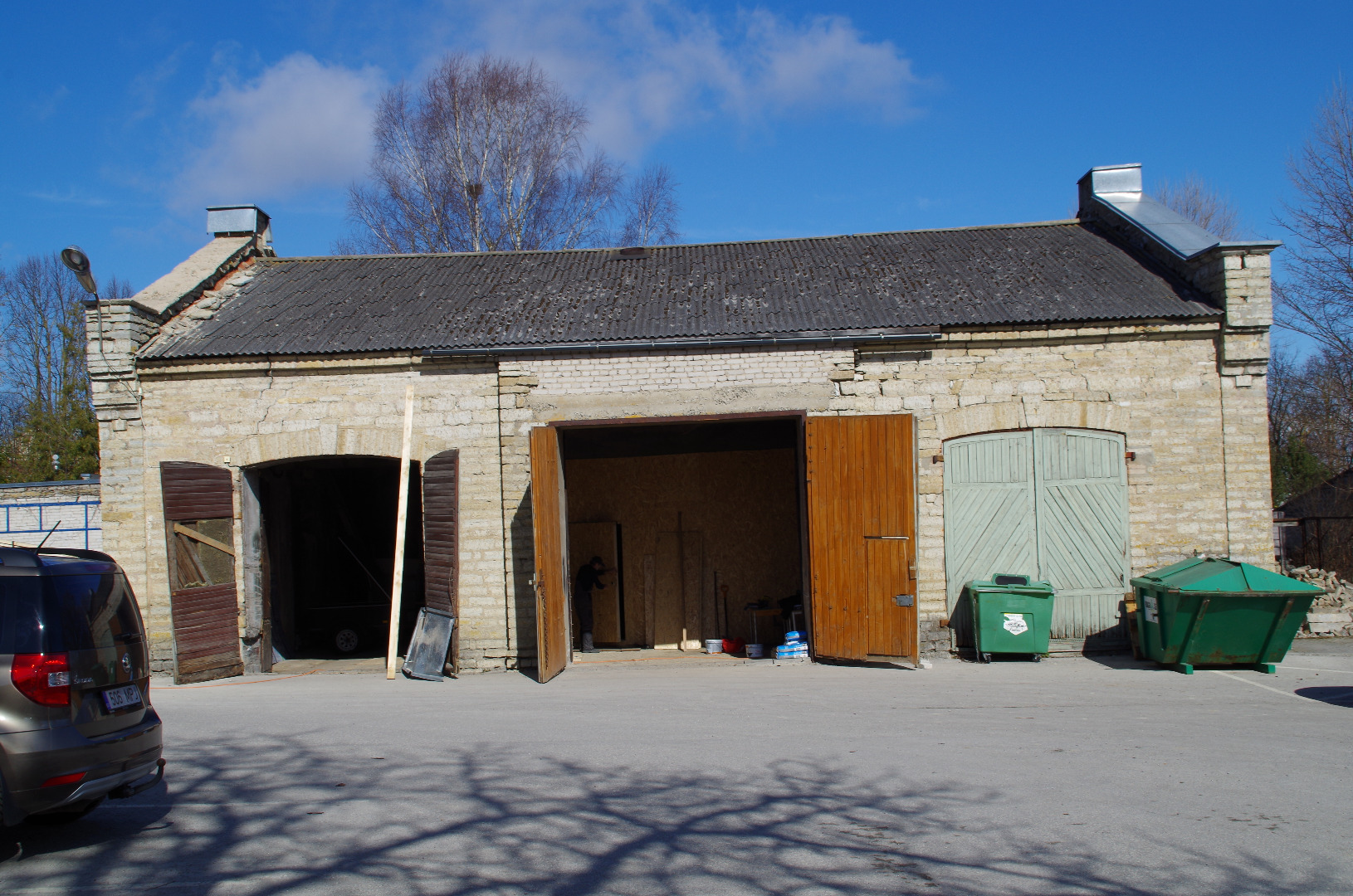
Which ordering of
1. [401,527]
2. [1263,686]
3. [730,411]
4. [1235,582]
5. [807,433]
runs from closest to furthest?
[1263,686]
[1235,582]
[807,433]
[401,527]
[730,411]

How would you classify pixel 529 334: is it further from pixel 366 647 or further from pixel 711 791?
pixel 711 791

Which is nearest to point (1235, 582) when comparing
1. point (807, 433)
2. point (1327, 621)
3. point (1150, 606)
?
point (1150, 606)

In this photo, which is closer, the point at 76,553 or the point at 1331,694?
the point at 76,553

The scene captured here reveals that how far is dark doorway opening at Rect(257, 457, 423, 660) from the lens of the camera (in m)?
13.5

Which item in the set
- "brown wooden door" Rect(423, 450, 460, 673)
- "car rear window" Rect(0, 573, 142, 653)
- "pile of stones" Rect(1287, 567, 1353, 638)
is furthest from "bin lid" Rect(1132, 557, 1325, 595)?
"car rear window" Rect(0, 573, 142, 653)

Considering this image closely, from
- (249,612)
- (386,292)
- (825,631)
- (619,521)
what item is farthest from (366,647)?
(825,631)

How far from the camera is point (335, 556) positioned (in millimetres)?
15867

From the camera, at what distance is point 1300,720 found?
309 inches

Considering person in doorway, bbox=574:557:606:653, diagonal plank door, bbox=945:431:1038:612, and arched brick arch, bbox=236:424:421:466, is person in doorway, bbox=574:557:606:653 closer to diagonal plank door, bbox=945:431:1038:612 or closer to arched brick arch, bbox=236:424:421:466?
arched brick arch, bbox=236:424:421:466

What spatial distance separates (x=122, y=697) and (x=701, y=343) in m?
7.76

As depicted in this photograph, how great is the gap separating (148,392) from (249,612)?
3.09 metres

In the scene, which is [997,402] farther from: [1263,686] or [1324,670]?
[1324,670]

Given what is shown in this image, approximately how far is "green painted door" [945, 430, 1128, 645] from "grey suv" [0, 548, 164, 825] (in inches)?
355

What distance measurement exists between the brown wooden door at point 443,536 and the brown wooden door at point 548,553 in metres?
0.99
